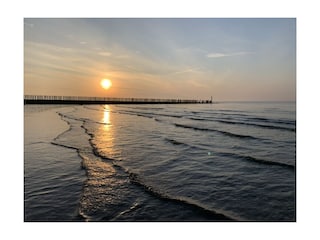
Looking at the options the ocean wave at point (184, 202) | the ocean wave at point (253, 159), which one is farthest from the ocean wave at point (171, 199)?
the ocean wave at point (253, 159)

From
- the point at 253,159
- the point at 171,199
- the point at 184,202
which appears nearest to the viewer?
the point at 184,202

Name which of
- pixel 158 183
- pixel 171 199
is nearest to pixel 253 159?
pixel 158 183

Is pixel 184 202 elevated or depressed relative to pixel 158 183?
depressed

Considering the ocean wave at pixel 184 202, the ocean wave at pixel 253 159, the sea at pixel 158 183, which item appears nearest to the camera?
the ocean wave at pixel 184 202

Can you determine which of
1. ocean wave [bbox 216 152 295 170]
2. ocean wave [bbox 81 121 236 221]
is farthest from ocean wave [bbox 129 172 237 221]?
ocean wave [bbox 216 152 295 170]

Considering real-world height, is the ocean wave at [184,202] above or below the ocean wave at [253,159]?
below

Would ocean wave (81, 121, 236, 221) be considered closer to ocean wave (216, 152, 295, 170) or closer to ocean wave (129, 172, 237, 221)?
ocean wave (129, 172, 237, 221)

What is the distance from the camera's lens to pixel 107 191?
20.9 feet

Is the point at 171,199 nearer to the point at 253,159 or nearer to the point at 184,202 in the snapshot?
the point at 184,202

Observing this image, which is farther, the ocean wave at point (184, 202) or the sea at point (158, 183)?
the sea at point (158, 183)

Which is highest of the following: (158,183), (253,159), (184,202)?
(253,159)

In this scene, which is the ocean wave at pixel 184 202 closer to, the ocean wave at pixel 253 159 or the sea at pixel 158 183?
the sea at pixel 158 183

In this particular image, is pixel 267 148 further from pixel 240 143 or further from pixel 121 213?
pixel 121 213
